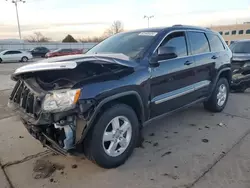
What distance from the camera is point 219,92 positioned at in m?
5.32

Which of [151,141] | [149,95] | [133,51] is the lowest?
[151,141]

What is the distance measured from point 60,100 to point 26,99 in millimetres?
630

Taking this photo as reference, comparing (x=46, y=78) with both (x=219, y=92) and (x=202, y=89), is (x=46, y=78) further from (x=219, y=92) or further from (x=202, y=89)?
(x=219, y=92)

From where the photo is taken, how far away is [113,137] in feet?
10.0

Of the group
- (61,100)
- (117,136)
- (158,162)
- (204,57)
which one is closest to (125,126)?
(117,136)

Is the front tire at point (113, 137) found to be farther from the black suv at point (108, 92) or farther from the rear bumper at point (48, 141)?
the rear bumper at point (48, 141)

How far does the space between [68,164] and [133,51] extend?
6.34 ft

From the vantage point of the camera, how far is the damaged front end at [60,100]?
261cm

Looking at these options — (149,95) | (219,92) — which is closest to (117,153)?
(149,95)

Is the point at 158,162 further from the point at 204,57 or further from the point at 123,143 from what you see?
the point at 204,57

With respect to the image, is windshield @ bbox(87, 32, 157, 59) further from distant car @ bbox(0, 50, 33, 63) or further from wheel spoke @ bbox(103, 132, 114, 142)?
distant car @ bbox(0, 50, 33, 63)

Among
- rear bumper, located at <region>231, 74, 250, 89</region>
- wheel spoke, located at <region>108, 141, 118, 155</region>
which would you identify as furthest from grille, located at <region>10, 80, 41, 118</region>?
rear bumper, located at <region>231, 74, 250, 89</region>

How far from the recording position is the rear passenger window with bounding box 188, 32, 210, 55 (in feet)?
14.6

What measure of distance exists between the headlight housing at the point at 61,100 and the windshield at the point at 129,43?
1.27 metres
